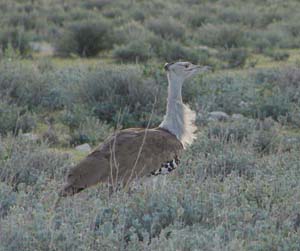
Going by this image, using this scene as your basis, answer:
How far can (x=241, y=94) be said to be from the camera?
9.27m

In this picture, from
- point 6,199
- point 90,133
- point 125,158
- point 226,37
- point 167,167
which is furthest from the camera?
point 226,37

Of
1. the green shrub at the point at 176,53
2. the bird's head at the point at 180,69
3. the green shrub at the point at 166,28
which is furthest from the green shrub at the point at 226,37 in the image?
the bird's head at the point at 180,69

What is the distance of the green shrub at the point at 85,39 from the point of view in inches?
546

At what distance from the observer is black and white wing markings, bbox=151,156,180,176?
512 centimetres

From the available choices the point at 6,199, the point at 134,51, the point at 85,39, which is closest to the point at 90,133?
the point at 6,199

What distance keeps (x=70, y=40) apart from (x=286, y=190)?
964 cm

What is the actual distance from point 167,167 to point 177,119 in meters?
0.49

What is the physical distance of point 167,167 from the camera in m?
5.18

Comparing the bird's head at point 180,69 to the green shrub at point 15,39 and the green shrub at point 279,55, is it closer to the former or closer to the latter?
the green shrub at point 279,55

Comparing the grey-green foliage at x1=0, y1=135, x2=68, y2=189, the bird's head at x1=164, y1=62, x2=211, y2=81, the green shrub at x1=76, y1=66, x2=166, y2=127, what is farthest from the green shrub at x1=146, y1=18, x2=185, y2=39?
the bird's head at x1=164, y1=62, x2=211, y2=81

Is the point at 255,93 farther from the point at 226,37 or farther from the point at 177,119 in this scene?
the point at 226,37

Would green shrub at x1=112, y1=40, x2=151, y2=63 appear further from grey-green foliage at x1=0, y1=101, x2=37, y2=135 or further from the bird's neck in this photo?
the bird's neck

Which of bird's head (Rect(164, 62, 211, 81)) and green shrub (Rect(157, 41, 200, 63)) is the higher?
bird's head (Rect(164, 62, 211, 81))

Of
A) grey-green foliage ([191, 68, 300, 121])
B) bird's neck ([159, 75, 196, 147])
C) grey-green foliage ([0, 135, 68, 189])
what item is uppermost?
bird's neck ([159, 75, 196, 147])
